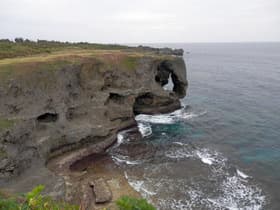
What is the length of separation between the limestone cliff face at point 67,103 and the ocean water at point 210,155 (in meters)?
5.31

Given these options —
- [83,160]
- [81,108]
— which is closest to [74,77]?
[81,108]

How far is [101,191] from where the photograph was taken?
110 feet

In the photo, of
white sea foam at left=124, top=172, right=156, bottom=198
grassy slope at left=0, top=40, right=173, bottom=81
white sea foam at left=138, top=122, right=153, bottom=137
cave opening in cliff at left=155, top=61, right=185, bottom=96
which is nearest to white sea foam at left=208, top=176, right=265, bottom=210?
white sea foam at left=124, top=172, right=156, bottom=198

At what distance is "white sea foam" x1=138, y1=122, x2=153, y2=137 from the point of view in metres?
53.2

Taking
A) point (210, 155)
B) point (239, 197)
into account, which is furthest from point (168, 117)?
point (239, 197)

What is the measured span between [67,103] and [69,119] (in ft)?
8.97

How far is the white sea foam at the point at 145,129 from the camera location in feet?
175

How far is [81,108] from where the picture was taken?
4644 cm

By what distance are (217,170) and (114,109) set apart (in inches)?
842

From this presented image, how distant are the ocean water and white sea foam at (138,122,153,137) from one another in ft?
0.64

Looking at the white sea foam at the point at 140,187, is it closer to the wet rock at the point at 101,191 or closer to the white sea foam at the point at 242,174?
the wet rock at the point at 101,191

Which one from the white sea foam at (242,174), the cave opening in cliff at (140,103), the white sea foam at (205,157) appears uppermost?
the cave opening in cliff at (140,103)

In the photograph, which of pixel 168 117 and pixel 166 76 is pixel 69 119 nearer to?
pixel 168 117

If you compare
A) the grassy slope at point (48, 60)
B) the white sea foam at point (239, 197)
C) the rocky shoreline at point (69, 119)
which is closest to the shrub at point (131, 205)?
the rocky shoreline at point (69, 119)
